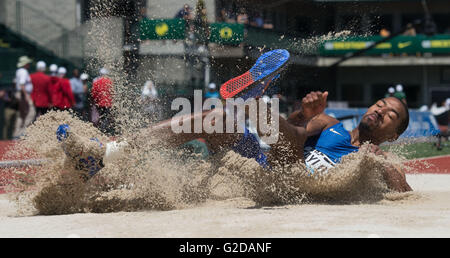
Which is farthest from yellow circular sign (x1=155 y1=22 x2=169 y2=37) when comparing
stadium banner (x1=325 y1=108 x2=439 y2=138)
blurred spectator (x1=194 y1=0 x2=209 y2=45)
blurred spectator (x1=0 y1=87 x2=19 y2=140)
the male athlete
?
blurred spectator (x1=0 y1=87 x2=19 y2=140)

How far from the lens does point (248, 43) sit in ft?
20.4

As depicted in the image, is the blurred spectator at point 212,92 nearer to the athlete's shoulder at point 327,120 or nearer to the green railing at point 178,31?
the green railing at point 178,31

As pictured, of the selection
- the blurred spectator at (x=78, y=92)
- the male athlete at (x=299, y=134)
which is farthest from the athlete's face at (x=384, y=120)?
the blurred spectator at (x=78, y=92)

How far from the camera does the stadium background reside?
19.3ft

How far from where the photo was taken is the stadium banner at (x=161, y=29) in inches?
321

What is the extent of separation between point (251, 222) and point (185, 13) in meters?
4.55

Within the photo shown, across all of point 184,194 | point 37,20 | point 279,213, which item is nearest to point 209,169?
point 184,194

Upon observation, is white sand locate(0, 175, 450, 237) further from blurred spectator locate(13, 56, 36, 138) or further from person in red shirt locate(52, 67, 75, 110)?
blurred spectator locate(13, 56, 36, 138)

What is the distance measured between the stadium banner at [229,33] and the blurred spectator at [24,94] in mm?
6796

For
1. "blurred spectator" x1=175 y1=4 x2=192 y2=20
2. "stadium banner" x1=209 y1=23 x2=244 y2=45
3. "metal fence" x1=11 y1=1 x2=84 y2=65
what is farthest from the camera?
"metal fence" x1=11 y1=1 x2=84 y2=65

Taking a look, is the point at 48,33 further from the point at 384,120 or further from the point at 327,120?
the point at 384,120

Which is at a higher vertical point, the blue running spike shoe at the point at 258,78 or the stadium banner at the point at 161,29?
the stadium banner at the point at 161,29

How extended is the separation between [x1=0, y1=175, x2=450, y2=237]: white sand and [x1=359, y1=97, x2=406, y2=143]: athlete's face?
0.56 m
